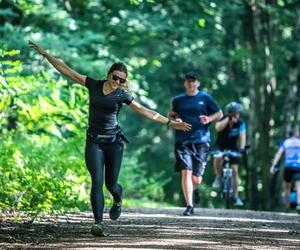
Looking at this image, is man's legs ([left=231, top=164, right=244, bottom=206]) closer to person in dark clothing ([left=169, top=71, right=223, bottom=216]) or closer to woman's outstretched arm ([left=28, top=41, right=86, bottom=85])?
person in dark clothing ([left=169, top=71, right=223, bottom=216])

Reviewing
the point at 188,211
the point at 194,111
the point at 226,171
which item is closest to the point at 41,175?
the point at 188,211

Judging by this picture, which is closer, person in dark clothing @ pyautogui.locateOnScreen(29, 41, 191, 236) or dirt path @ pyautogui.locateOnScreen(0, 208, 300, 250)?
dirt path @ pyautogui.locateOnScreen(0, 208, 300, 250)

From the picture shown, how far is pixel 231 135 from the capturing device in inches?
797

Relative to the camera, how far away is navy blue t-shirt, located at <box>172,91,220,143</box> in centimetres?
1513

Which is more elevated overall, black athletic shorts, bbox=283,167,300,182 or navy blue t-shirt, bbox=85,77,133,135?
navy blue t-shirt, bbox=85,77,133,135

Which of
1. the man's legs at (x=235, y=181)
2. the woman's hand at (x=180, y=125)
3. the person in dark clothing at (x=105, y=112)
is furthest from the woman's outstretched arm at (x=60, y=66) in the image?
the man's legs at (x=235, y=181)

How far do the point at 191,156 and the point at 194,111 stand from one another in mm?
770

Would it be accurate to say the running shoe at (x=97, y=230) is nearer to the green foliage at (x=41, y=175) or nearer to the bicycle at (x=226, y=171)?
the green foliage at (x=41, y=175)

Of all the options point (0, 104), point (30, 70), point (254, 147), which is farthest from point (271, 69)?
point (0, 104)

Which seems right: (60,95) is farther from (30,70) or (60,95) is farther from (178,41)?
(178,41)

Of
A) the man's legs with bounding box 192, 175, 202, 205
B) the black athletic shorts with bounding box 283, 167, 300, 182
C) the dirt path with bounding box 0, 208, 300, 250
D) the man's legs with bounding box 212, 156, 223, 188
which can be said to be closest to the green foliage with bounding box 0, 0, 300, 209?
the dirt path with bounding box 0, 208, 300, 250

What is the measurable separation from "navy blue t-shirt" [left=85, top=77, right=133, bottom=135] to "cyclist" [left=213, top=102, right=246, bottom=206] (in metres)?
8.45

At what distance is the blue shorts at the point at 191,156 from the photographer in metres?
15.0

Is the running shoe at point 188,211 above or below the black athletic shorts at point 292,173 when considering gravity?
below
